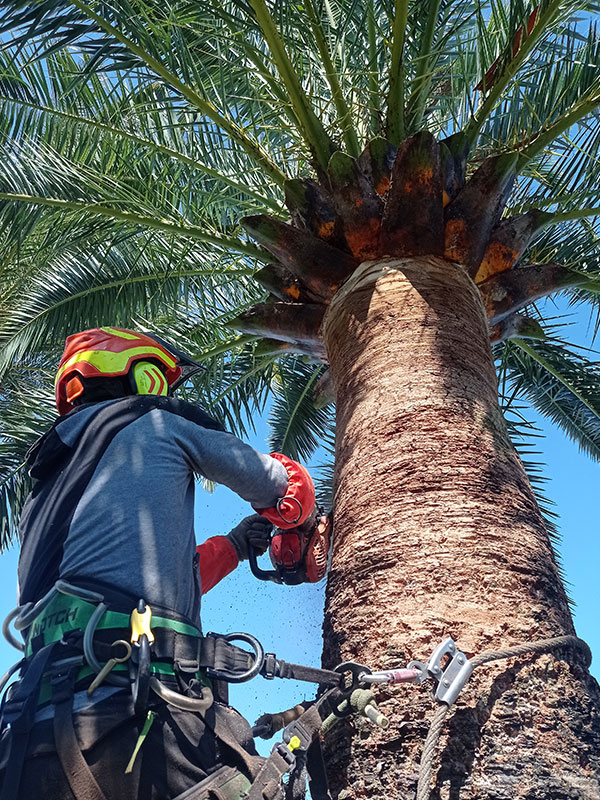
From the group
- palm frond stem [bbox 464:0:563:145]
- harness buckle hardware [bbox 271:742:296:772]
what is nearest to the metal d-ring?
harness buckle hardware [bbox 271:742:296:772]

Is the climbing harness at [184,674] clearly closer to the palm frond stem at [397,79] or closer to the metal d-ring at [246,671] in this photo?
the metal d-ring at [246,671]

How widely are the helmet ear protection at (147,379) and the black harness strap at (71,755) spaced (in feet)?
4.22

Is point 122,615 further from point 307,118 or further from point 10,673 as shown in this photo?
point 307,118

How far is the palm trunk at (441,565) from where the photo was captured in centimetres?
212

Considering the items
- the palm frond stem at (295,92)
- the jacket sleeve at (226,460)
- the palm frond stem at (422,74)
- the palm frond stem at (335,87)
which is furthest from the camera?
the palm frond stem at (422,74)

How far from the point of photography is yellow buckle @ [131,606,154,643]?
6.65ft

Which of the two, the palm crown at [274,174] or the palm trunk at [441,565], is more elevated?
the palm crown at [274,174]

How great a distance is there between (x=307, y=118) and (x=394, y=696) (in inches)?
114

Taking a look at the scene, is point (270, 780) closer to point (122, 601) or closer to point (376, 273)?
point (122, 601)

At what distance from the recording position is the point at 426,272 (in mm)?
3570

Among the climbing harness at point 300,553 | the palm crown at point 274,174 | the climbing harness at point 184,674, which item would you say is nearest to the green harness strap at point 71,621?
the climbing harness at point 184,674

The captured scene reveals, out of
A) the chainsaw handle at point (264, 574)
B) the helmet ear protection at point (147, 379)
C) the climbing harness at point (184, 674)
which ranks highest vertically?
the helmet ear protection at point (147, 379)

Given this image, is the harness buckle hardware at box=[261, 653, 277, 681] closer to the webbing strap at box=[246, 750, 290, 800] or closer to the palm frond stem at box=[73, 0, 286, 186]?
the webbing strap at box=[246, 750, 290, 800]

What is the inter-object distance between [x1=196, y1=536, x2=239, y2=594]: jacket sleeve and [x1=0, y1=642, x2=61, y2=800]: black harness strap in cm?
112
